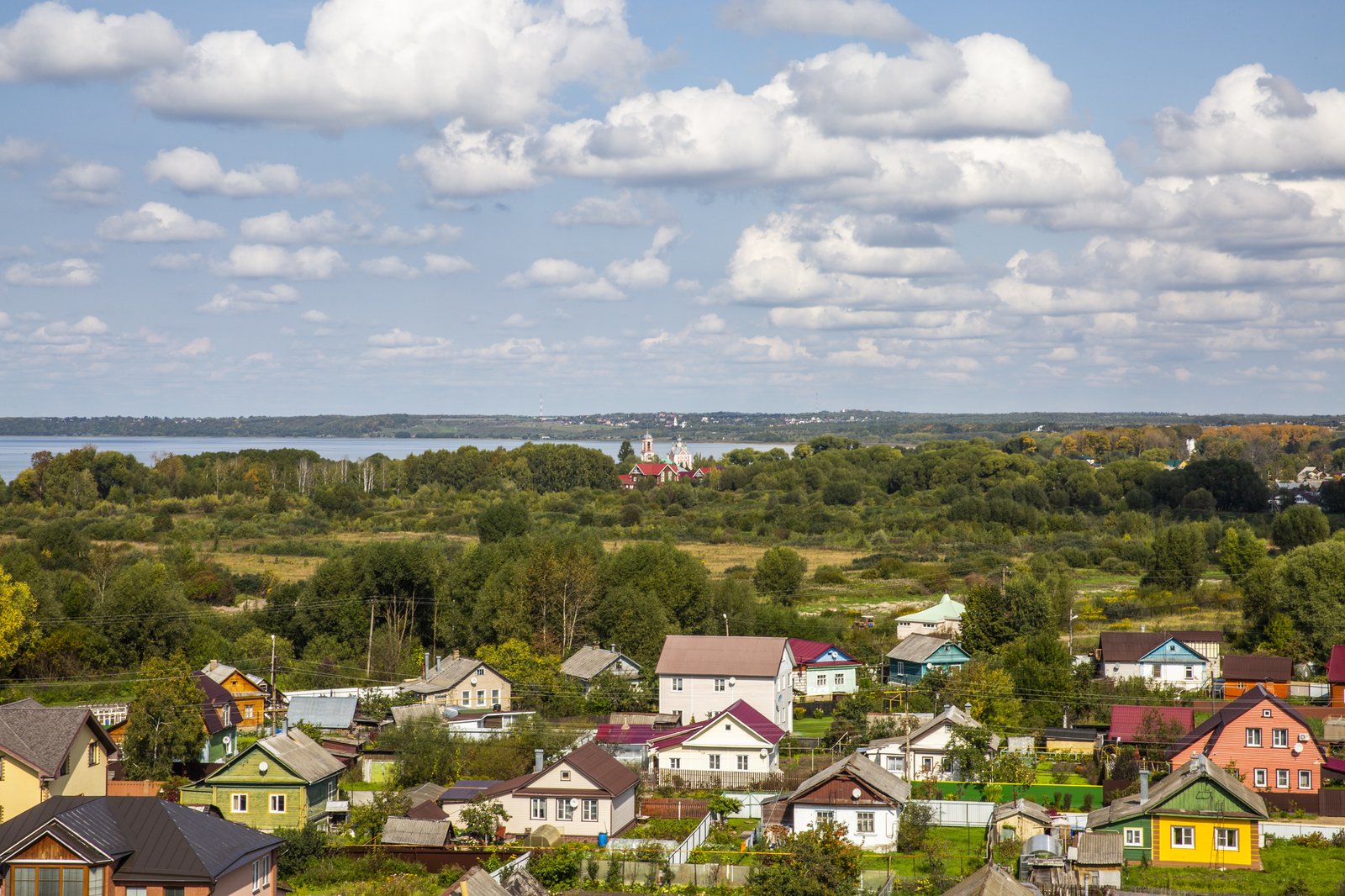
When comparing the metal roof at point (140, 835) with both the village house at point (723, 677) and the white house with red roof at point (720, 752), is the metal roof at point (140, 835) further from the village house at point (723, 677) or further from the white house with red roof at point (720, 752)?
the village house at point (723, 677)

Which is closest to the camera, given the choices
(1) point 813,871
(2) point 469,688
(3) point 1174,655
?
(1) point 813,871

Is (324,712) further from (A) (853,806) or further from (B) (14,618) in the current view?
(A) (853,806)

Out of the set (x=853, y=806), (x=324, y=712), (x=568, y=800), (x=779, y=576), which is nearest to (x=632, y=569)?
(x=779, y=576)

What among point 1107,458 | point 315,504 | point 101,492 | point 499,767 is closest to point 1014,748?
point 499,767

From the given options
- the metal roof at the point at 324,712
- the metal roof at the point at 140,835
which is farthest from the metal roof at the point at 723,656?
the metal roof at the point at 140,835

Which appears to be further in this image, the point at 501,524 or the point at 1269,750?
the point at 501,524

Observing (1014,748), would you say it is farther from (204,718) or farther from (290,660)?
(290,660)

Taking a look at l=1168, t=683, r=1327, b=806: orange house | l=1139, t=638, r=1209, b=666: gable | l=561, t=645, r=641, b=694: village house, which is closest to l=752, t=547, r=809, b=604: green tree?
l=561, t=645, r=641, b=694: village house
